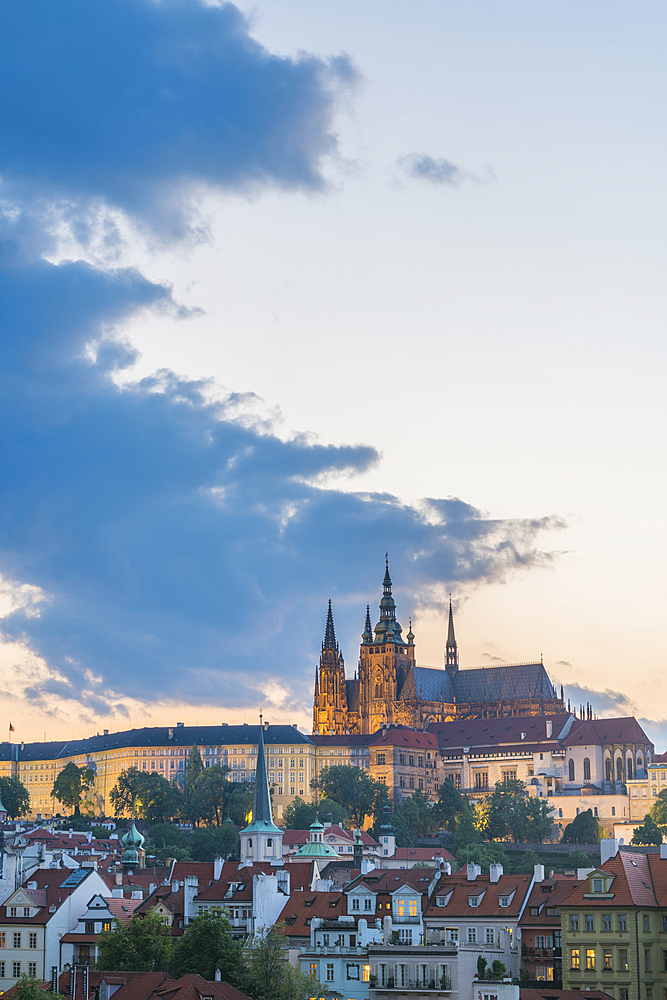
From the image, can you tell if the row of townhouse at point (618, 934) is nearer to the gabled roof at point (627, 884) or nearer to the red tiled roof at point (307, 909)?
the gabled roof at point (627, 884)

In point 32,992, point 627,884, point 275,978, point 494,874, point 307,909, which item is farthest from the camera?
point 307,909

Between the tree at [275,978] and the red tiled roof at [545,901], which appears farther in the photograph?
the red tiled roof at [545,901]

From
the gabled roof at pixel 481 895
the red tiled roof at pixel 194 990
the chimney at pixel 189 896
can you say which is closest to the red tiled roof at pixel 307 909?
the gabled roof at pixel 481 895

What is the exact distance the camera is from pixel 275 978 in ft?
309

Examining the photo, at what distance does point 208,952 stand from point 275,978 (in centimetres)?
575

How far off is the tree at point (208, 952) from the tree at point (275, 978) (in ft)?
3.30

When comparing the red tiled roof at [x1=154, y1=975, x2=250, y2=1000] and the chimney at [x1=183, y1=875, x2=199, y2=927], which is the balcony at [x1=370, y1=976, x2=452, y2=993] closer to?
the red tiled roof at [x1=154, y1=975, x2=250, y2=1000]

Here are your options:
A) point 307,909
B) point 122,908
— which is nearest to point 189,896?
point 122,908

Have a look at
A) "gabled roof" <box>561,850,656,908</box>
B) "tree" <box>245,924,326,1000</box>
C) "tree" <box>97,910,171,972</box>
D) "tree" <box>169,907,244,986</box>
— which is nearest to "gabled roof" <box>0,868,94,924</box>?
"tree" <box>97,910,171,972</box>

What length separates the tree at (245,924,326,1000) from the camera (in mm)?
93250

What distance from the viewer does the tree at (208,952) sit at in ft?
319

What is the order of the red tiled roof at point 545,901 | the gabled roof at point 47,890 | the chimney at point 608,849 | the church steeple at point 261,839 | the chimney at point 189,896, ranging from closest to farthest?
the red tiled roof at point 545,901, the chimney at point 608,849, the gabled roof at point 47,890, the chimney at point 189,896, the church steeple at point 261,839

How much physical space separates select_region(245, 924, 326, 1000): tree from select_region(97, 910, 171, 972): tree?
5816 mm

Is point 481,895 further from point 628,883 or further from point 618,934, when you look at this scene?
point 618,934
